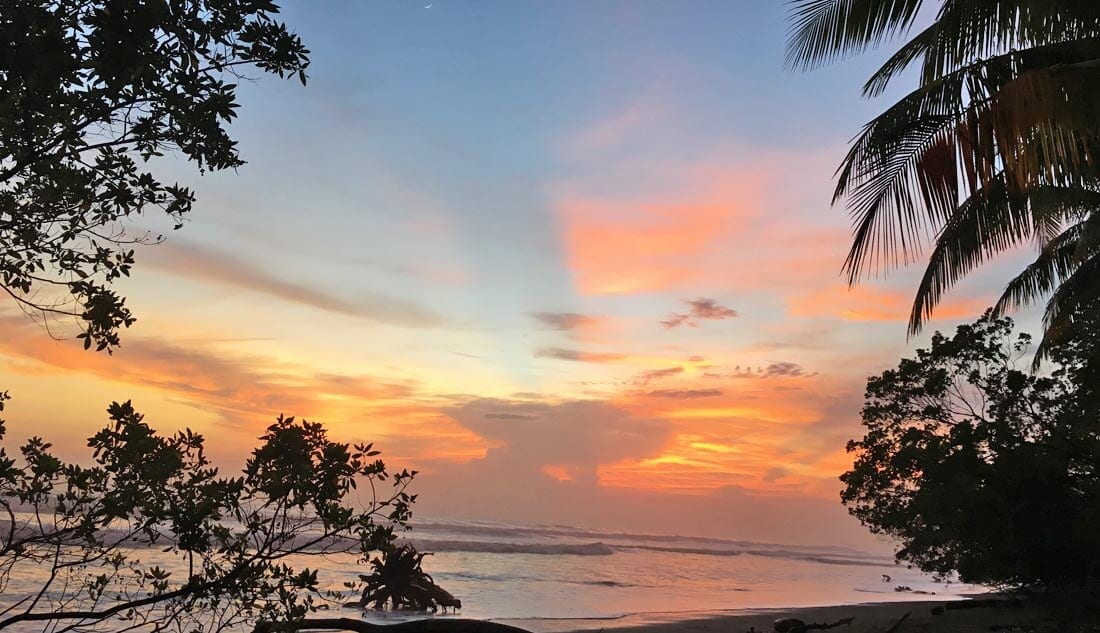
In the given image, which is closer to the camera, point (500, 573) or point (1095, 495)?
point (1095, 495)

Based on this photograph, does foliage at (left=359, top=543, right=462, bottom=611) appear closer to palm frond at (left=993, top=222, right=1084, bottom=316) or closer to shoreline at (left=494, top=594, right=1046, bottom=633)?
shoreline at (left=494, top=594, right=1046, bottom=633)

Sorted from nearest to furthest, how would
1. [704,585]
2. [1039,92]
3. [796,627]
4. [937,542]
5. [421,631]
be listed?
[421,631] → [1039,92] → [796,627] → [937,542] → [704,585]

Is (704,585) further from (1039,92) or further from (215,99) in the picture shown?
(215,99)

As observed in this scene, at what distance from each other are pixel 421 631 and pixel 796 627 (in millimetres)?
10668

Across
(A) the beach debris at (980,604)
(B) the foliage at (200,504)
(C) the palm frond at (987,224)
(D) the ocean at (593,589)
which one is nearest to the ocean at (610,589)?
(D) the ocean at (593,589)

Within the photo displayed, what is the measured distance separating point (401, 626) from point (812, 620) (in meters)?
16.9

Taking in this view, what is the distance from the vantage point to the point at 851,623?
15.8 metres

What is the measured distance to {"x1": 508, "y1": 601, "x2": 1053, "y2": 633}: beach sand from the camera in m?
13.7

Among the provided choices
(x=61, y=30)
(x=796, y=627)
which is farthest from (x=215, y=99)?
(x=796, y=627)

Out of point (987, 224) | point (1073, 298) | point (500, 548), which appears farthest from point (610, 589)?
point (500, 548)

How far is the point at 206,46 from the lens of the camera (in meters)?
3.64

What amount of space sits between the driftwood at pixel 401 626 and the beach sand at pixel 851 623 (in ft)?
34.9

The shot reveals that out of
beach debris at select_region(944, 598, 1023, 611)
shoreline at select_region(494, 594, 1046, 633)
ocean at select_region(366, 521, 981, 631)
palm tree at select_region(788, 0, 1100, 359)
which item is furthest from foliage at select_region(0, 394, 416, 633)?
beach debris at select_region(944, 598, 1023, 611)

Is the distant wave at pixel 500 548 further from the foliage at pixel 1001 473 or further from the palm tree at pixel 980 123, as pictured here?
the palm tree at pixel 980 123
